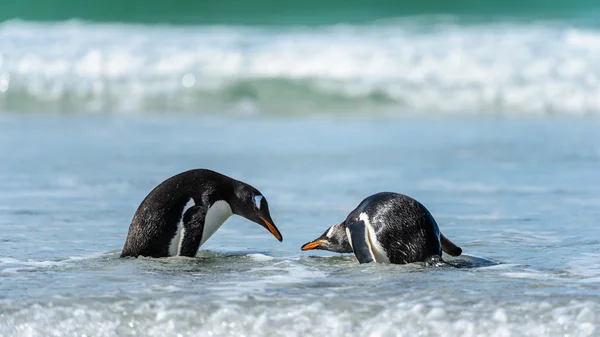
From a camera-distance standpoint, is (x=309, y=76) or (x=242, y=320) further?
(x=309, y=76)

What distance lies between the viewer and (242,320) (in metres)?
3.71

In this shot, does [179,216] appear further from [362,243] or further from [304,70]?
[304,70]

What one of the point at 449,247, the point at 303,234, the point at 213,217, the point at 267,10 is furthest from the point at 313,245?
the point at 267,10

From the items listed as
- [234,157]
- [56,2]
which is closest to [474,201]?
[234,157]

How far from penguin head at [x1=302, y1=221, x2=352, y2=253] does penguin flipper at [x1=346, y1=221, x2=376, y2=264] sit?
0.29 meters

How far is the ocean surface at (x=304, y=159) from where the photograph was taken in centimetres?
386

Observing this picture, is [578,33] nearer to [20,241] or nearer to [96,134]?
[96,134]

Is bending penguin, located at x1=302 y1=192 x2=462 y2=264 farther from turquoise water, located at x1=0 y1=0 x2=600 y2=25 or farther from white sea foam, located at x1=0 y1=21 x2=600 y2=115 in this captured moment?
turquoise water, located at x1=0 y1=0 x2=600 y2=25

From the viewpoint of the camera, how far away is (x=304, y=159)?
9.53 metres

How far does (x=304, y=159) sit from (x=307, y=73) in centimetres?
703

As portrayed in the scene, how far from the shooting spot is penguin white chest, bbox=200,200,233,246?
16.8 feet

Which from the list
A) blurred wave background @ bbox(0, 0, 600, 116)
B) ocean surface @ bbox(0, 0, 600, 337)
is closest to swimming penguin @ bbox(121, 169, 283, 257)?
ocean surface @ bbox(0, 0, 600, 337)

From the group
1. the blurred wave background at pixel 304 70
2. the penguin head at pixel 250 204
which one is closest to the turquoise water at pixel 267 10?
the blurred wave background at pixel 304 70

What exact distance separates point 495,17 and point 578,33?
5.79m
